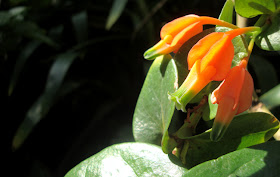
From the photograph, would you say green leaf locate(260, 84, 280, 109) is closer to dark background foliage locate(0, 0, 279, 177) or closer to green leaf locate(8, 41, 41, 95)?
dark background foliage locate(0, 0, 279, 177)

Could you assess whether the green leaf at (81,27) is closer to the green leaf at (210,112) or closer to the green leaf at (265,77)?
the green leaf at (265,77)

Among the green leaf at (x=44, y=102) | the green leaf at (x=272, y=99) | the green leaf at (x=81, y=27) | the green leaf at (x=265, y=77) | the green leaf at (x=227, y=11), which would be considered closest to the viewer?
the green leaf at (x=227, y=11)

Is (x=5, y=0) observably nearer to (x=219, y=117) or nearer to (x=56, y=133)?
(x=56, y=133)

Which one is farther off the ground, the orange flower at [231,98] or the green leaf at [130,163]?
the orange flower at [231,98]

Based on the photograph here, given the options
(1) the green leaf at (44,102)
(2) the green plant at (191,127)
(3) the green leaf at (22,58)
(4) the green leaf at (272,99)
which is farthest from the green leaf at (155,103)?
(3) the green leaf at (22,58)

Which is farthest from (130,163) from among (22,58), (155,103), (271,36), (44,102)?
(22,58)

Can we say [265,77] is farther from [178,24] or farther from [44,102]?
[44,102]

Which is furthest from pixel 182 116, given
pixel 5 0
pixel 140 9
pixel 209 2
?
pixel 5 0
